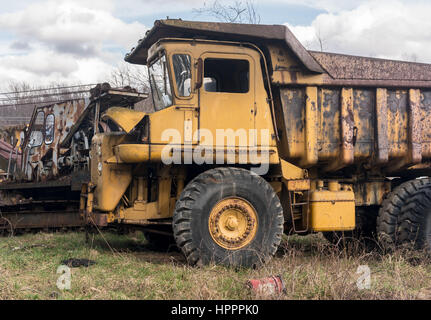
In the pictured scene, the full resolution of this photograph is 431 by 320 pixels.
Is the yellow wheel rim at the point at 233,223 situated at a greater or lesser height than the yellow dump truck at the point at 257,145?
lesser

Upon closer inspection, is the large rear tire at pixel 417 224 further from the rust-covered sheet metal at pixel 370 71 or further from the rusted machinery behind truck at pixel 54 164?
the rusted machinery behind truck at pixel 54 164

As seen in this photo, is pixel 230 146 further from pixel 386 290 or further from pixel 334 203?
pixel 386 290

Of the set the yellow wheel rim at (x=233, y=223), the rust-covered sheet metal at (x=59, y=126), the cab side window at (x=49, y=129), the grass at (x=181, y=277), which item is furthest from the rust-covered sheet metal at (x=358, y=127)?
the cab side window at (x=49, y=129)

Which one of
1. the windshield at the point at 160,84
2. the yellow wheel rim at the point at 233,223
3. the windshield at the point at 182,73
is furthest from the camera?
the windshield at the point at 160,84

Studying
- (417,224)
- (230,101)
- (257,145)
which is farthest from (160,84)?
(417,224)

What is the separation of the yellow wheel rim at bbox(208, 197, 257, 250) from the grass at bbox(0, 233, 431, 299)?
409 millimetres

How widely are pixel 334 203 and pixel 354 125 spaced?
4.04 ft

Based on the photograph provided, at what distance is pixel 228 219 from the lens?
6473 millimetres

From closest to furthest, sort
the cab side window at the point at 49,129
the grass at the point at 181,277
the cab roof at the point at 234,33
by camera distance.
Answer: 1. the grass at the point at 181,277
2. the cab roof at the point at 234,33
3. the cab side window at the point at 49,129

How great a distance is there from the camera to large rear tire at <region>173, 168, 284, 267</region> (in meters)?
6.25

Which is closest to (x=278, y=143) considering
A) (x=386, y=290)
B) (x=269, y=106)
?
(x=269, y=106)

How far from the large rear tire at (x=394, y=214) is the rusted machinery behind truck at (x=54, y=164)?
5.62 m

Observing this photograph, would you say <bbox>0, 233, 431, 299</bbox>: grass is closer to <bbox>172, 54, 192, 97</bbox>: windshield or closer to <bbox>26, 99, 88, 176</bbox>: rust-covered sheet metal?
<bbox>172, 54, 192, 97</bbox>: windshield

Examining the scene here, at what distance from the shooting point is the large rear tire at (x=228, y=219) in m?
6.25
